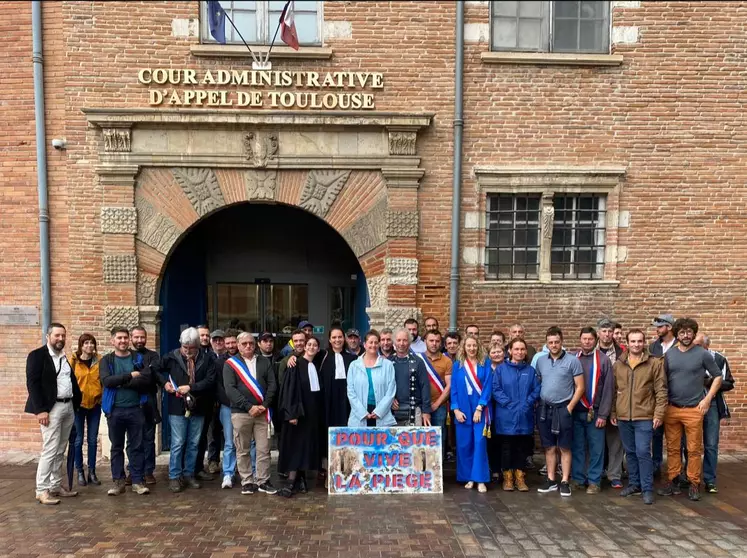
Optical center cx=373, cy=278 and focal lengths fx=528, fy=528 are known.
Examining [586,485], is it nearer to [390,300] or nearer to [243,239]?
[390,300]

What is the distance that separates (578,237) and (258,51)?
5.53m

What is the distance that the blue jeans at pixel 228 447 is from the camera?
21.0ft

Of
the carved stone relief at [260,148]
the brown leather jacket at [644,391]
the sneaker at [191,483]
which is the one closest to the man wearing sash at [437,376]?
the brown leather jacket at [644,391]

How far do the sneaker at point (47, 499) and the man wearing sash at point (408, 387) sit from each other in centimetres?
387

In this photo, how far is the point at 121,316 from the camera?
24.5ft

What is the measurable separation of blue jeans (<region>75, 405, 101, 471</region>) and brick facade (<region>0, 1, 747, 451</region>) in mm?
1502

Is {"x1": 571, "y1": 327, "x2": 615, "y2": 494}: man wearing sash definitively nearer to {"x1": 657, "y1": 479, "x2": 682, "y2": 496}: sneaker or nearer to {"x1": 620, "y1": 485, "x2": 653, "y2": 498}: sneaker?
Answer: {"x1": 620, "y1": 485, "x2": 653, "y2": 498}: sneaker

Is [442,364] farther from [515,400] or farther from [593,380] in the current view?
[593,380]

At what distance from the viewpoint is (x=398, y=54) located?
303 inches

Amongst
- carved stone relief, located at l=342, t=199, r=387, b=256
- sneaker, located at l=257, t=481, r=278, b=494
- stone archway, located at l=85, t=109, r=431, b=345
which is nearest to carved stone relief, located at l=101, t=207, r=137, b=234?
stone archway, located at l=85, t=109, r=431, b=345

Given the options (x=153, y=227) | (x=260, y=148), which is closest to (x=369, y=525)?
(x=153, y=227)

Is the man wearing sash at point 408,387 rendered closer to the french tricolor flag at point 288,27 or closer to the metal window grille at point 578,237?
the metal window grille at point 578,237

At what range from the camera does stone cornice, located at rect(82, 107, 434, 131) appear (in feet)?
24.1

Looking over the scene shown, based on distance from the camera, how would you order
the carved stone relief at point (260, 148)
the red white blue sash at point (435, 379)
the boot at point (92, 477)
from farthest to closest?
the carved stone relief at point (260, 148) < the red white blue sash at point (435, 379) < the boot at point (92, 477)
